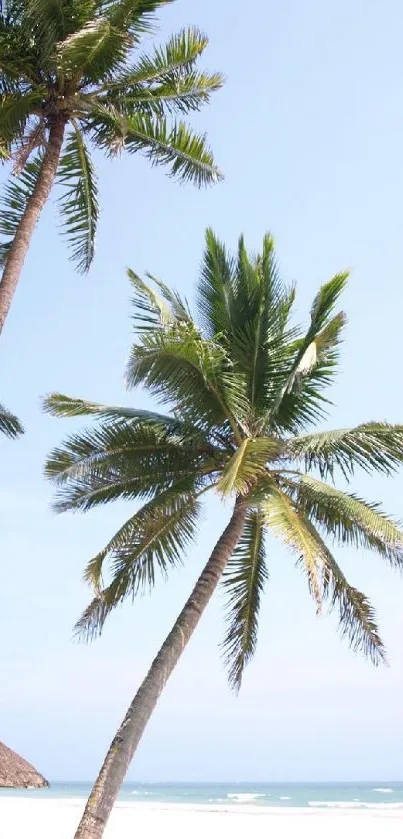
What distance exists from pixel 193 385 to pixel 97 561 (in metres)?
2.73

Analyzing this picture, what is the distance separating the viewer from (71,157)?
44.7 ft

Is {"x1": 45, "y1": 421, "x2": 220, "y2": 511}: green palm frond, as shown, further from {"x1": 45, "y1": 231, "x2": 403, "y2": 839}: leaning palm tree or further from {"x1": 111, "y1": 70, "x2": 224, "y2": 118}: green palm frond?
{"x1": 111, "y1": 70, "x2": 224, "y2": 118}: green palm frond

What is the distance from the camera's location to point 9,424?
17672 millimetres

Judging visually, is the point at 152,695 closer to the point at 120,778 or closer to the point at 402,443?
the point at 120,778

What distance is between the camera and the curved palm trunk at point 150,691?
9.54 meters

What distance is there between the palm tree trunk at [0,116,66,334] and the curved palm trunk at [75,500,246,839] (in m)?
4.08

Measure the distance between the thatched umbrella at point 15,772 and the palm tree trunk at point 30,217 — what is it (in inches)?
356

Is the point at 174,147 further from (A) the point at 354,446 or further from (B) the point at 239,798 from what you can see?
(B) the point at 239,798

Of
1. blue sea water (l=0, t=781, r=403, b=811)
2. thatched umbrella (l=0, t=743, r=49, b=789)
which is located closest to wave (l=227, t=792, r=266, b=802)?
blue sea water (l=0, t=781, r=403, b=811)

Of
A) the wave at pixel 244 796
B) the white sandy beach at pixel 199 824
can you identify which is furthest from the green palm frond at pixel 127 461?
the wave at pixel 244 796

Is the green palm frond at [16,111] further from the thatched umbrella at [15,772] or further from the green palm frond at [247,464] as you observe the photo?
the thatched umbrella at [15,772]

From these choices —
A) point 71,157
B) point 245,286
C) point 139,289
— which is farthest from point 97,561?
point 71,157

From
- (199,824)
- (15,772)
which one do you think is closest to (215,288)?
(15,772)

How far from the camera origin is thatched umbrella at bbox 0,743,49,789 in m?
16.3
